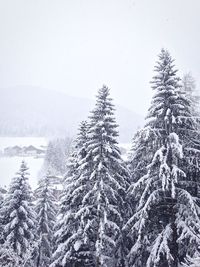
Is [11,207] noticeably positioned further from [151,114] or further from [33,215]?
[151,114]

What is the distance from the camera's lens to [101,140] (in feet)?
56.4

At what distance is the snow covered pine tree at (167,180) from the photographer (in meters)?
13.2

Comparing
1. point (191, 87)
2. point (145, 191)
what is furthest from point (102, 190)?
point (191, 87)

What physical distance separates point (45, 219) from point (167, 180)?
674 inches

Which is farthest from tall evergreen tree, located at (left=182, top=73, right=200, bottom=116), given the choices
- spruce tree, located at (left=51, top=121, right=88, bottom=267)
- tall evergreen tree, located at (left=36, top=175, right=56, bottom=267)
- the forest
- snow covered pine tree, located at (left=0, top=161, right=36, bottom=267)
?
snow covered pine tree, located at (left=0, top=161, right=36, bottom=267)

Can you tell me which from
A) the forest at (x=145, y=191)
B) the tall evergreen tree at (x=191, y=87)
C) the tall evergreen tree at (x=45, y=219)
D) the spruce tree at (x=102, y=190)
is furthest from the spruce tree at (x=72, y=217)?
the tall evergreen tree at (x=191, y=87)

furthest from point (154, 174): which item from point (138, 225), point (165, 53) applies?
point (165, 53)

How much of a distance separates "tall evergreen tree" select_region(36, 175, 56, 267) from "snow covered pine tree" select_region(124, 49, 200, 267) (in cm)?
1313

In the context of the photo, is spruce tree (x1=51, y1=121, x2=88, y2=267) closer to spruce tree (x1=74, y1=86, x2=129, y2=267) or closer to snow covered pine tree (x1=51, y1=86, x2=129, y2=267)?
snow covered pine tree (x1=51, y1=86, x2=129, y2=267)

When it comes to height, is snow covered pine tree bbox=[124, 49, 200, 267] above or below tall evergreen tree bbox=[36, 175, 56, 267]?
above

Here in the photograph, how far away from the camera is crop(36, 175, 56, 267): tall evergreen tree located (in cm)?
2634

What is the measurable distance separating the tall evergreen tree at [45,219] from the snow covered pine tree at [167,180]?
1313 cm

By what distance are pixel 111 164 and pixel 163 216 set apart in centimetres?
458

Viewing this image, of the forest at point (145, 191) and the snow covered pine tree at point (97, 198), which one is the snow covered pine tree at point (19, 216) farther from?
the snow covered pine tree at point (97, 198)
